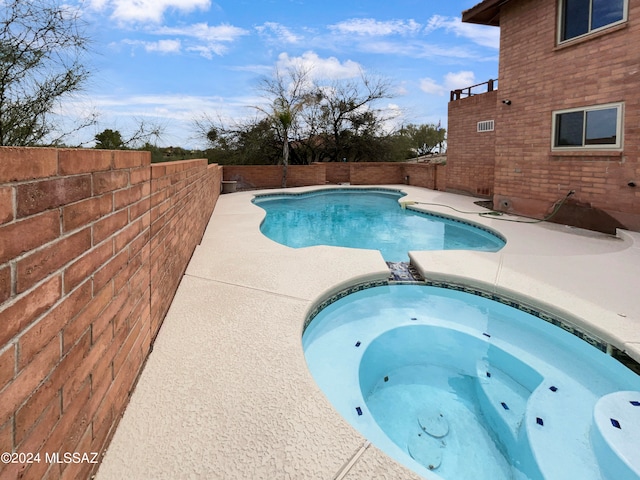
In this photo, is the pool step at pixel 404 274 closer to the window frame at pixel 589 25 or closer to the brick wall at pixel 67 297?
the brick wall at pixel 67 297

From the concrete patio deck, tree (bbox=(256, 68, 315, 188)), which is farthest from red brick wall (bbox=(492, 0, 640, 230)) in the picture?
tree (bbox=(256, 68, 315, 188))

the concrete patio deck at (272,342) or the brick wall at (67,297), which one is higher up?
the brick wall at (67,297)

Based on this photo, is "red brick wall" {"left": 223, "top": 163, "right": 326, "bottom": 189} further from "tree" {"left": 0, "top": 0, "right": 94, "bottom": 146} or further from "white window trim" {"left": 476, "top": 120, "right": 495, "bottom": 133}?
"tree" {"left": 0, "top": 0, "right": 94, "bottom": 146}

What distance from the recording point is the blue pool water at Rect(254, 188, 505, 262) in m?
7.24

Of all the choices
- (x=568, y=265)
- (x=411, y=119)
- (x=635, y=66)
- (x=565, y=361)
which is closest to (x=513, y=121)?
(x=635, y=66)

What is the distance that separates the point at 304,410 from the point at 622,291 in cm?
363

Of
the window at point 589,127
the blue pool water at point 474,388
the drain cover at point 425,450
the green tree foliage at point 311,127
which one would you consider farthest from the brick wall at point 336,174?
the drain cover at point 425,450

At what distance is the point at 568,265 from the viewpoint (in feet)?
15.1

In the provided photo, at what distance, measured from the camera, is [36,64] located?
424 cm

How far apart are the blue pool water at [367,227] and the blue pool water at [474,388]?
228 centimetres

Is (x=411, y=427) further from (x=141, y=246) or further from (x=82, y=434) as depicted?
(x=141, y=246)

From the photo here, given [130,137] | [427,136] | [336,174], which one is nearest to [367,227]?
[130,137]

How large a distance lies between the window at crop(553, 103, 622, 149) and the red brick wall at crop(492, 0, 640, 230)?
0.13 metres

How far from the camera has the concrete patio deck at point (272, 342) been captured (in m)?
1.61
